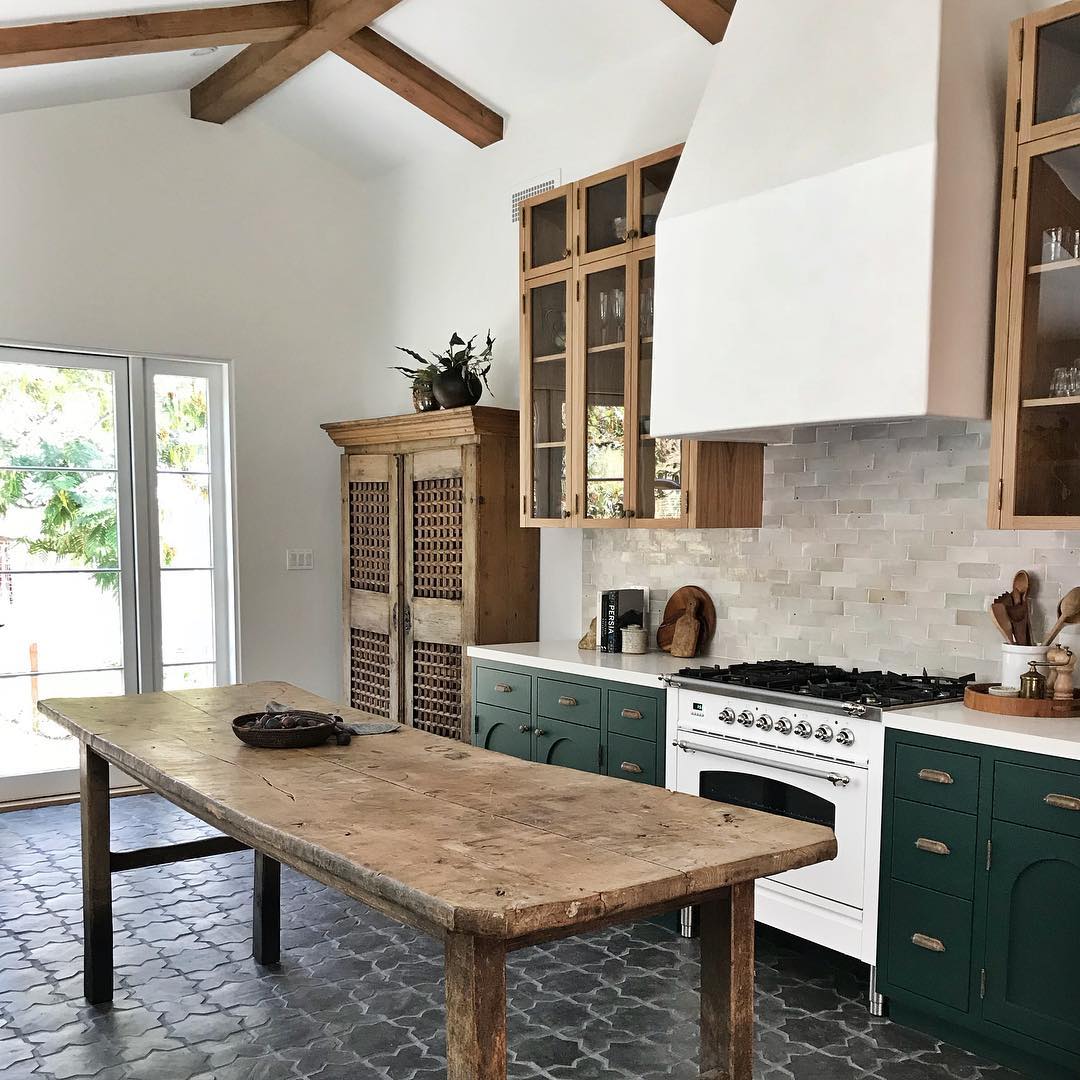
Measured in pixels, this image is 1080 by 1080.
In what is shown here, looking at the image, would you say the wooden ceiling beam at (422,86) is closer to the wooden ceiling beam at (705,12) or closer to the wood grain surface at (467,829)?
the wooden ceiling beam at (705,12)

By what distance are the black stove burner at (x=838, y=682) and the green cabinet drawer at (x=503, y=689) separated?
82 cm

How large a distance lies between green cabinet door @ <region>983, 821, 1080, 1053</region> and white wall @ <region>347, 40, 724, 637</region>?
252 cm

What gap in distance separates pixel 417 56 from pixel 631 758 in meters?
3.44

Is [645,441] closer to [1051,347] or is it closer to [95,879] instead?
[1051,347]

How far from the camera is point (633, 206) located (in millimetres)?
4176

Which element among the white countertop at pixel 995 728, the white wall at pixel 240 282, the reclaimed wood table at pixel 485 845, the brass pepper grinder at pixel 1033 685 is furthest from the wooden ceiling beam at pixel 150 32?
the brass pepper grinder at pixel 1033 685

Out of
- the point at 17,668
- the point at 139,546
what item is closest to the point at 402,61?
the point at 139,546

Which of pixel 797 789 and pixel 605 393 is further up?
pixel 605 393

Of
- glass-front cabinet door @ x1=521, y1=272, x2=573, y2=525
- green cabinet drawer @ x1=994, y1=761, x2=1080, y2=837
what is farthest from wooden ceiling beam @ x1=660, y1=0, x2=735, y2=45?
green cabinet drawer @ x1=994, y1=761, x2=1080, y2=837

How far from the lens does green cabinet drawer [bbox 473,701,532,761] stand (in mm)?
4414

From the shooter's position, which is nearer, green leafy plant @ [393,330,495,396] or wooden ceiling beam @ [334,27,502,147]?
wooden ceiling beam @ [334,27,502,147]

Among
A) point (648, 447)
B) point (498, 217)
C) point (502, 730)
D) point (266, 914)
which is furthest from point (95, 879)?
point (498, 217)

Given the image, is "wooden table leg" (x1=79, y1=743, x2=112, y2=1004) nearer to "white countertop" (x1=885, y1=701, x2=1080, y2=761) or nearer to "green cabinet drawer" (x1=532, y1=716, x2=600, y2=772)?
"green cabinet drawer" (x1=532, y1=716, x2=600, y2=772)

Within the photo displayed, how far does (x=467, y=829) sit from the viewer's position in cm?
203
